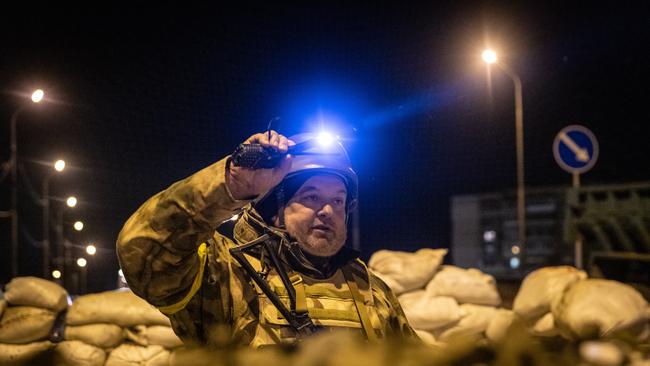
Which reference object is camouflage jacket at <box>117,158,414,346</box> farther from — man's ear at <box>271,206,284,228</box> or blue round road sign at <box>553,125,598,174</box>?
blue round road sign at <box>553,125,598,174</box>

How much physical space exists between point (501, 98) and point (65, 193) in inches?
633

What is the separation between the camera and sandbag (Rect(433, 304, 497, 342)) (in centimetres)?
689

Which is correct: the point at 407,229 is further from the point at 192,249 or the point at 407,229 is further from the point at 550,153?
the point at 192,249

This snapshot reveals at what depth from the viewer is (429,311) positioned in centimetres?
693

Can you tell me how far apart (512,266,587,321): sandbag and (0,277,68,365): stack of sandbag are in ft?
14.2

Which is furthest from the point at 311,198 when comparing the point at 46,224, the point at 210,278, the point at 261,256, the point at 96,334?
the point at 46,224

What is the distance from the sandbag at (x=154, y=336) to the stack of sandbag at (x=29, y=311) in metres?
0.73

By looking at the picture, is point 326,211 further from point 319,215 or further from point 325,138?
point 325,138

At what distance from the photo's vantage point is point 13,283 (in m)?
6.23

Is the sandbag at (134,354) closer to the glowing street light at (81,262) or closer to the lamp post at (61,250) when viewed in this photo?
the glowing street light at (81,262)

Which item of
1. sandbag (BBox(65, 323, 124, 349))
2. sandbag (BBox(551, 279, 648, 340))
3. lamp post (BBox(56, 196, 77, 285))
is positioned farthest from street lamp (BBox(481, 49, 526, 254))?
sandbag (BBox(65, 323, 124, 349))

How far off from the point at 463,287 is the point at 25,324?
420 centimetres

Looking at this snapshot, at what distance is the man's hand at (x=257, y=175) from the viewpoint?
2.08m

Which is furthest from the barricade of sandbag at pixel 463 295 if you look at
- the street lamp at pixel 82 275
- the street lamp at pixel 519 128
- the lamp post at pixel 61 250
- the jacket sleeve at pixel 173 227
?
the street lamp at pixel 519 128
